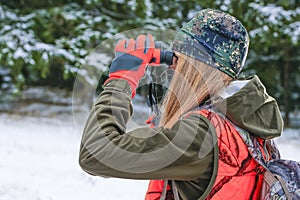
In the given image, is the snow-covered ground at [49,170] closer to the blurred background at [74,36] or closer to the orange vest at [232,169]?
the blurred background at [74,36]

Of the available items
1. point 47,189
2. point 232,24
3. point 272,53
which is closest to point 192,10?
point 272,53

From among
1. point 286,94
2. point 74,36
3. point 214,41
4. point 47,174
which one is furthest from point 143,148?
point 286,94

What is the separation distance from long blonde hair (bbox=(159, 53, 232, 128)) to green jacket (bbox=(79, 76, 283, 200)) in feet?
0.35

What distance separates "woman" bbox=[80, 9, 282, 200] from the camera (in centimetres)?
134

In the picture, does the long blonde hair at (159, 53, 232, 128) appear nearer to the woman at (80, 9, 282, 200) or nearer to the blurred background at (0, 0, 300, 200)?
the woman at (80, 9, 282, 200)

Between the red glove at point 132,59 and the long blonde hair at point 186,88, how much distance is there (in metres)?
0.13

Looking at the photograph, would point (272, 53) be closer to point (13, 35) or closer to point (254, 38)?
point (254, 38)

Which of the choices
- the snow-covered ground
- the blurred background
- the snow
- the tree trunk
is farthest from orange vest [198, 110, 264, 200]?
the tree trunk

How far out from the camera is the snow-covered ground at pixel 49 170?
4805 mm

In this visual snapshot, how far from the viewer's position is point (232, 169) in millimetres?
1457

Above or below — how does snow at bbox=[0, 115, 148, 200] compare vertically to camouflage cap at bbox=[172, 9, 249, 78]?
below

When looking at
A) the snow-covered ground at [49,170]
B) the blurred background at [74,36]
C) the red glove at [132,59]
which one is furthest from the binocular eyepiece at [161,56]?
the blurred background at [74,36]

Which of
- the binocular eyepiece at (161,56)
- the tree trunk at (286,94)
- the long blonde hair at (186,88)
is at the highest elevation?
the binocular eyepiece at (161,56)

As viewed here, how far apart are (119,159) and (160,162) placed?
113 mm
